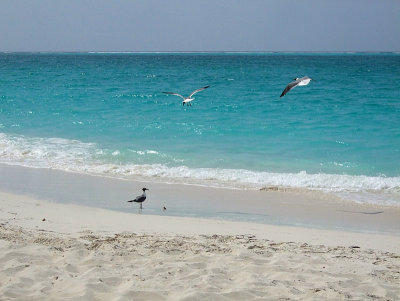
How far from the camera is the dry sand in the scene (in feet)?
15.0

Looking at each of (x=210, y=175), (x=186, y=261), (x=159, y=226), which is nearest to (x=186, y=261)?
(x=186, y=261)

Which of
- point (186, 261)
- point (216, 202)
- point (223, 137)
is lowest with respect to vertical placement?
point (216, 202)

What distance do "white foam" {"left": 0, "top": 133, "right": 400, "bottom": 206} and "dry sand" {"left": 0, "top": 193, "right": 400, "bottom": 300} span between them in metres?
3.16

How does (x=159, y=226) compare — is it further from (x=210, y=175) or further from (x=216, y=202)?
(x=210, y=175)

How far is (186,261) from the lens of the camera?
17.5ft

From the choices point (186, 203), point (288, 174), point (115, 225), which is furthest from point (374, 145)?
point (115, 225)

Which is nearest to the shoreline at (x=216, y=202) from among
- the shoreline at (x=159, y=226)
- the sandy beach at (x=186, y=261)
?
the shoreline at (x=159, y=226)

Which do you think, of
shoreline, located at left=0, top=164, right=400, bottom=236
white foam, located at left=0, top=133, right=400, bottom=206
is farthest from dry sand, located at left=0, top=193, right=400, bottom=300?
white foam, located at left=0, top=133, right=400, bottom=206

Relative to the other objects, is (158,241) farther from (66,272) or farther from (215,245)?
(66,272)

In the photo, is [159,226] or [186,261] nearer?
[186,261]

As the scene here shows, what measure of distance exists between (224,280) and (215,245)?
1.22 metres

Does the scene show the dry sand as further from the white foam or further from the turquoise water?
the turquoise water

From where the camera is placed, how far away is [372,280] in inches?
196

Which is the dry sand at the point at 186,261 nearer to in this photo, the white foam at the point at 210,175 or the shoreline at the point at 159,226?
the shoreline at the point at 159,226
